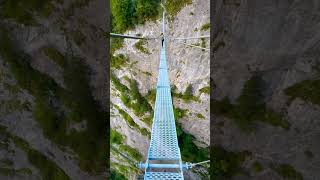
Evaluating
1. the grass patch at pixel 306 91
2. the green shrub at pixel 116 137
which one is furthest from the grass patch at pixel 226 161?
Result: the green shrub at pixel 116 137

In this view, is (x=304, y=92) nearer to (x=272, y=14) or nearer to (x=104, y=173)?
(x=272, y=14)

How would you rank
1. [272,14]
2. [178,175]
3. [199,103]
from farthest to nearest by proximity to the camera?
[199,103]
[178,175]
[272,14]

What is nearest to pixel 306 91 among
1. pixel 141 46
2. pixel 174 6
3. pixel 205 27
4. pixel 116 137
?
pixel 205 27

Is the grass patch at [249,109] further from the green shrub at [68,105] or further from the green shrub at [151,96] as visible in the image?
the green shrub at [151,96]

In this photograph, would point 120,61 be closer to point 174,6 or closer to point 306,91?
point 174,6

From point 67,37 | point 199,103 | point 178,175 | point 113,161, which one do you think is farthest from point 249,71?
point 113,161
